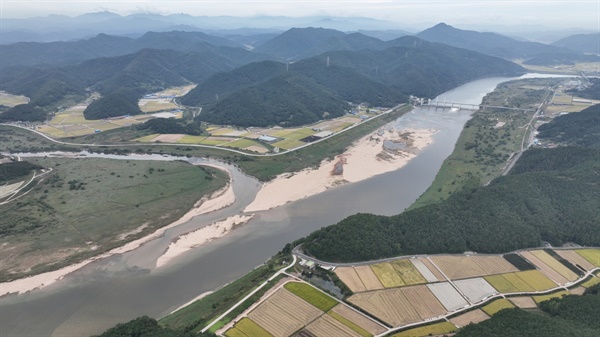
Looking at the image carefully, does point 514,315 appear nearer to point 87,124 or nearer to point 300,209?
point 300,209

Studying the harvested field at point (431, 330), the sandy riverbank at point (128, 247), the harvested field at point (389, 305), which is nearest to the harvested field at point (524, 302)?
the harvested field at point (431, 330)

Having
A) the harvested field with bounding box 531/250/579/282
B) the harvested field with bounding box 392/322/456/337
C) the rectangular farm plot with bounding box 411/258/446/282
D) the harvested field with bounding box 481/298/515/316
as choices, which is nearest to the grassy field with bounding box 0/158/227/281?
the rectangular farm plot with bounding box 411/258/446/282

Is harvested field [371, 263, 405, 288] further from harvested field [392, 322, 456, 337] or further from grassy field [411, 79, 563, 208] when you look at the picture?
grassy field [411, 79, 563, 208]

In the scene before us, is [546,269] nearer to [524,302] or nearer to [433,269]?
[524,302]

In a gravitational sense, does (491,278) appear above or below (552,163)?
below

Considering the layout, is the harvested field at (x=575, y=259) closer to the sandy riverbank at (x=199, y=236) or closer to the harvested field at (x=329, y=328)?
the harvested field at (x=329, y=328)

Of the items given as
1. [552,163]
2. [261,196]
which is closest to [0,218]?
[261,196]
